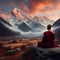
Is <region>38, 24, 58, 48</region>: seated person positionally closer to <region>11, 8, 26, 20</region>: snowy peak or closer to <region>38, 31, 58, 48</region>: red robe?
<region>38, 31, 58, 48</region>: red robe

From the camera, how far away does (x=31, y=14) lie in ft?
20.5

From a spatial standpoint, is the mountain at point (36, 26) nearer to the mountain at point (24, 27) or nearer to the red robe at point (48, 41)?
the mountain at point (24, 27)

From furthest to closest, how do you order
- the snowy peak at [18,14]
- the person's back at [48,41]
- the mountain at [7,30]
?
the snowy peak at [18,14]
the mountain at [7,30]
the person's back at [48,41]

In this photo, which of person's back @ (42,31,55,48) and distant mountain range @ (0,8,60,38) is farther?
distant mountain range @ (0,8,60,38)

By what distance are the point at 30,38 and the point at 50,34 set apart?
3.60ft

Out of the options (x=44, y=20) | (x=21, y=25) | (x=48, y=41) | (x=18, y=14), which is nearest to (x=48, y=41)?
(x=48, y=41)

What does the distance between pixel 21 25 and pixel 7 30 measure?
40 centimetres

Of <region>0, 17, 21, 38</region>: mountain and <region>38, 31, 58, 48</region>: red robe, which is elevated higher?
<region>0, 17, 21, 38</region>: mountain

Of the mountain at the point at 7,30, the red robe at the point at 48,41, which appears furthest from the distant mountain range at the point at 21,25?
the red robe at the point at 48,41

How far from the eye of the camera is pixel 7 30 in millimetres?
6051

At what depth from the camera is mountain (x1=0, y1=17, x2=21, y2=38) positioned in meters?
6.00

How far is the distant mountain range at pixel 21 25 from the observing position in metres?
6.04

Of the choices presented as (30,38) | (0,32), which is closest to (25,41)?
(30,38)

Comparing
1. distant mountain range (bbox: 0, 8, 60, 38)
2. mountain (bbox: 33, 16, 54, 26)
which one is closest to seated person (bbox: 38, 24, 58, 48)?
distant mountain range (bbox: 0, 8, 60, 38)
